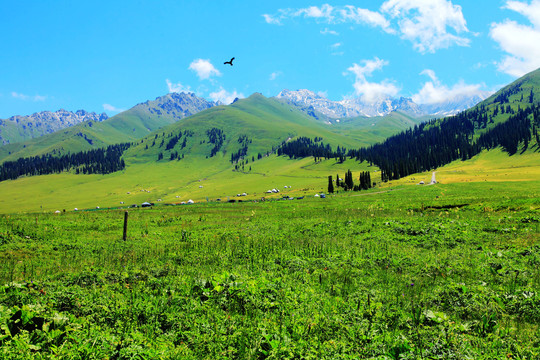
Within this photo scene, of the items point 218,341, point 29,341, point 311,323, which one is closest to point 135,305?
point 29,341

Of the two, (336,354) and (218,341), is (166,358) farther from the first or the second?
(336,354)

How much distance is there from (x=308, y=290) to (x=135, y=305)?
6.26 m

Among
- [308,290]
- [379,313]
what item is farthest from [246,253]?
[379,313]

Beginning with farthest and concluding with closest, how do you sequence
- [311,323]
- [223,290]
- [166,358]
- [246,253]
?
[246,253], [223,290], [311,323], [166,358]

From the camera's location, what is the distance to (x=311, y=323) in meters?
8.54

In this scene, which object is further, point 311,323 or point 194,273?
point 194,273

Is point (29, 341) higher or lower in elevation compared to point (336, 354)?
higher

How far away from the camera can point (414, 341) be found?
25.2ft

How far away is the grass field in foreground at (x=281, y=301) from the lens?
7246 millimetres

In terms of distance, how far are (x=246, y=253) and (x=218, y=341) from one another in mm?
10006

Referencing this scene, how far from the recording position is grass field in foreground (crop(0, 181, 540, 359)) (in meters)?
7.25

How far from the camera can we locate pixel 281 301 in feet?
33.2

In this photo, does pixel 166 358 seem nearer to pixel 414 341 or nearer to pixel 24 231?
pixel 414 341

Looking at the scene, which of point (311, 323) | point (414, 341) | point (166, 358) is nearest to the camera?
point (166, 358)
